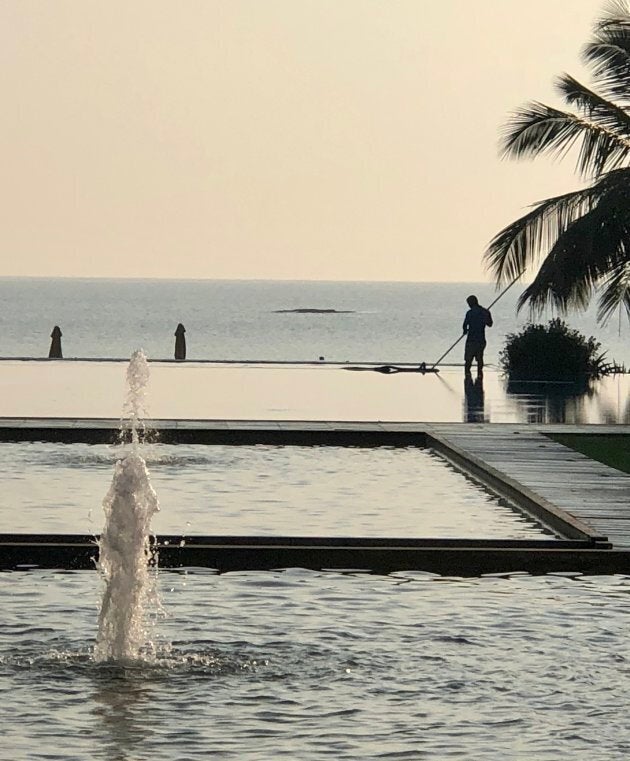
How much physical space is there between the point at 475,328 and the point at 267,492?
63.9 feet

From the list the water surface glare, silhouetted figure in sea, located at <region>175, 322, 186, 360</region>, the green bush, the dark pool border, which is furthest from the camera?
silhouetted figure in sea, located at <region>175, 322, 186, 360</region>

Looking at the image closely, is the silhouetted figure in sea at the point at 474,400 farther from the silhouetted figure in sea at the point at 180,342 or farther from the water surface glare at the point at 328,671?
the silhouetted figure in sea at the point at 180,342

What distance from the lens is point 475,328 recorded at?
36281 millimetres

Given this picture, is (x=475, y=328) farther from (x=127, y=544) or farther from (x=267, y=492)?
(x=127, y=544)

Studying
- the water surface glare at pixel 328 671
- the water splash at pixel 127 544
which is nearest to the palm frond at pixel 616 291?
the water surface glare at pixel 328 671

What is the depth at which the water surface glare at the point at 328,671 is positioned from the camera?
27.3ft

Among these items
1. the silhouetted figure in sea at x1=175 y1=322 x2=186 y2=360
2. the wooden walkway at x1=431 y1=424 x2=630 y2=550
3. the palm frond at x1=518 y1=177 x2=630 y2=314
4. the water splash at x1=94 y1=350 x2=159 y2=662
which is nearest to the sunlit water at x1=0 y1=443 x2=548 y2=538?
the wooden walkway at x1=431 y1=424 x2=630 y2=550

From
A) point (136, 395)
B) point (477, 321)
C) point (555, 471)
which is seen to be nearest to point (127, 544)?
point (136, 395)

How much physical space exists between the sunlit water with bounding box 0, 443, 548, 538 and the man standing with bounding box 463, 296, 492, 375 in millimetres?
14038

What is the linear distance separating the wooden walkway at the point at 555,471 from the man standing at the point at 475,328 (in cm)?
1198

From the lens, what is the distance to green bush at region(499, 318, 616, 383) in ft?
121

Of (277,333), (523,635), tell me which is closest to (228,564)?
(523,635)

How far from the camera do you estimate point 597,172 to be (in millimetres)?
30812

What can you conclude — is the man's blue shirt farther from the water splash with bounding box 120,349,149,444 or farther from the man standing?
the water splash with bounding box 120,349,149,444
